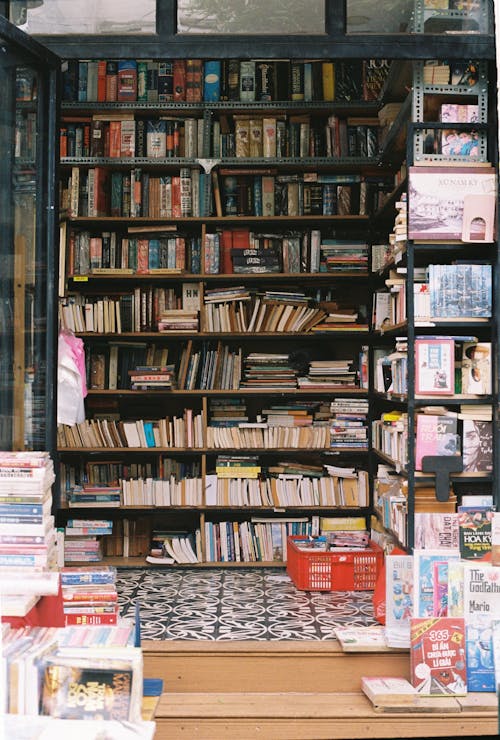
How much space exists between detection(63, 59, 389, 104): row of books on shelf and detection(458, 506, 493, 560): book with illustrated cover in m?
3.14

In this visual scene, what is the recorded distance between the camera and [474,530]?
4211mm

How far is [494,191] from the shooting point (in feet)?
14.5

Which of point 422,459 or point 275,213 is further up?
point 275,213

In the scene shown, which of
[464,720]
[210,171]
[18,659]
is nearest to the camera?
[18,659]

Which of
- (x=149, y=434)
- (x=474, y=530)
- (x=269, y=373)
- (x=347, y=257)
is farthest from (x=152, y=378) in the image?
(x=474, y=530)

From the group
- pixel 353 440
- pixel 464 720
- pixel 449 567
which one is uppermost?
pixel 353 440

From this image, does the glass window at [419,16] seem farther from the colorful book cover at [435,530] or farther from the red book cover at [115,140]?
the red book cover at [115,140]

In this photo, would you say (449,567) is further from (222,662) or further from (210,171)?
(210,171)

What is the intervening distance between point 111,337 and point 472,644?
3.43 meters

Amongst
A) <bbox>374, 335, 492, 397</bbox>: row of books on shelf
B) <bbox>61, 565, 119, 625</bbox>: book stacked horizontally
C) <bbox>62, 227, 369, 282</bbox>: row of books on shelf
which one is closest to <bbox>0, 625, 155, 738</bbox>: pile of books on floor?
<bbox>61, 565, 119, 625</bbox>: book stacked horizontally

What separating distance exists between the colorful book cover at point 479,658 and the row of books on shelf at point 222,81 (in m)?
3.72

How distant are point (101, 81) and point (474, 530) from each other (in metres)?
3.93

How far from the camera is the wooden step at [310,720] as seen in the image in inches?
147

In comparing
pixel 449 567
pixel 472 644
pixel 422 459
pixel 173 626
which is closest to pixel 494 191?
pixel 422 459
